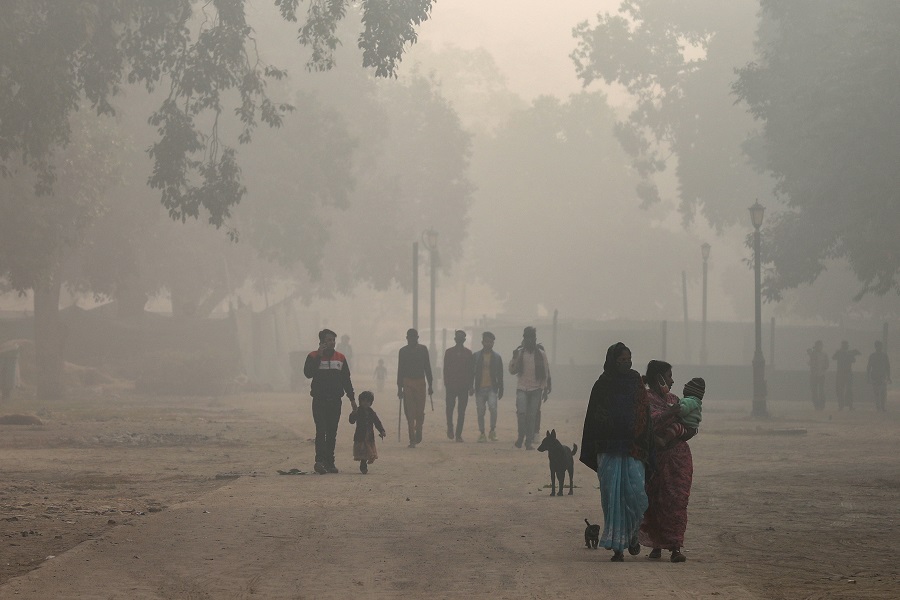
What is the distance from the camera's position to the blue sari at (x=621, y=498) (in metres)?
10.2

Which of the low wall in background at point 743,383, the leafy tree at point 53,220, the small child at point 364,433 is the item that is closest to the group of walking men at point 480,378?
the small child at point 364,433

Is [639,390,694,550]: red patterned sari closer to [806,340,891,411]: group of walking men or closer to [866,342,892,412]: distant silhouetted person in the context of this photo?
[866,342,892,412]: distant silhouetted person

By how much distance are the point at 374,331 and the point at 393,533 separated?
9150 cm

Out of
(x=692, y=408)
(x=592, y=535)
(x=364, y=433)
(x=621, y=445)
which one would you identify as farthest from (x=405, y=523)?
(x=364, y=433)

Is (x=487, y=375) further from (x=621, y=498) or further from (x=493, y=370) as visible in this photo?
(x=621, y=498)

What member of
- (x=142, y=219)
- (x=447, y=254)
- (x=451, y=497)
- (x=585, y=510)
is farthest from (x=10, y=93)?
(x=447, y=254)

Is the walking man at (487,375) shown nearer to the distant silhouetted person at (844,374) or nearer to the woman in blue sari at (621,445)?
the woman in blue sari at (621,445)

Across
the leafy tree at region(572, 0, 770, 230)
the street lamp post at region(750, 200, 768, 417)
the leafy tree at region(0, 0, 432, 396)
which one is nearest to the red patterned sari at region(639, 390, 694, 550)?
the leafy tree at region(0, 0, 432, 396)

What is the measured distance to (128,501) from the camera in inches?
578

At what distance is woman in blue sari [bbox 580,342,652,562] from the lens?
33.6 ft

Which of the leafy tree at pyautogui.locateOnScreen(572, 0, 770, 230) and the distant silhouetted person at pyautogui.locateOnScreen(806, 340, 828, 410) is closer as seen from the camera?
the distant silhouetted person at pyautogui.locateOnScreen(806, 340, 828, 410)

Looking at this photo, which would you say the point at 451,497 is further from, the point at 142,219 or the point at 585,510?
the point at 142,219

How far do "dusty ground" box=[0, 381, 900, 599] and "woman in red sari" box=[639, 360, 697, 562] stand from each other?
22cm

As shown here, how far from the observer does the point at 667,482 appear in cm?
1040
